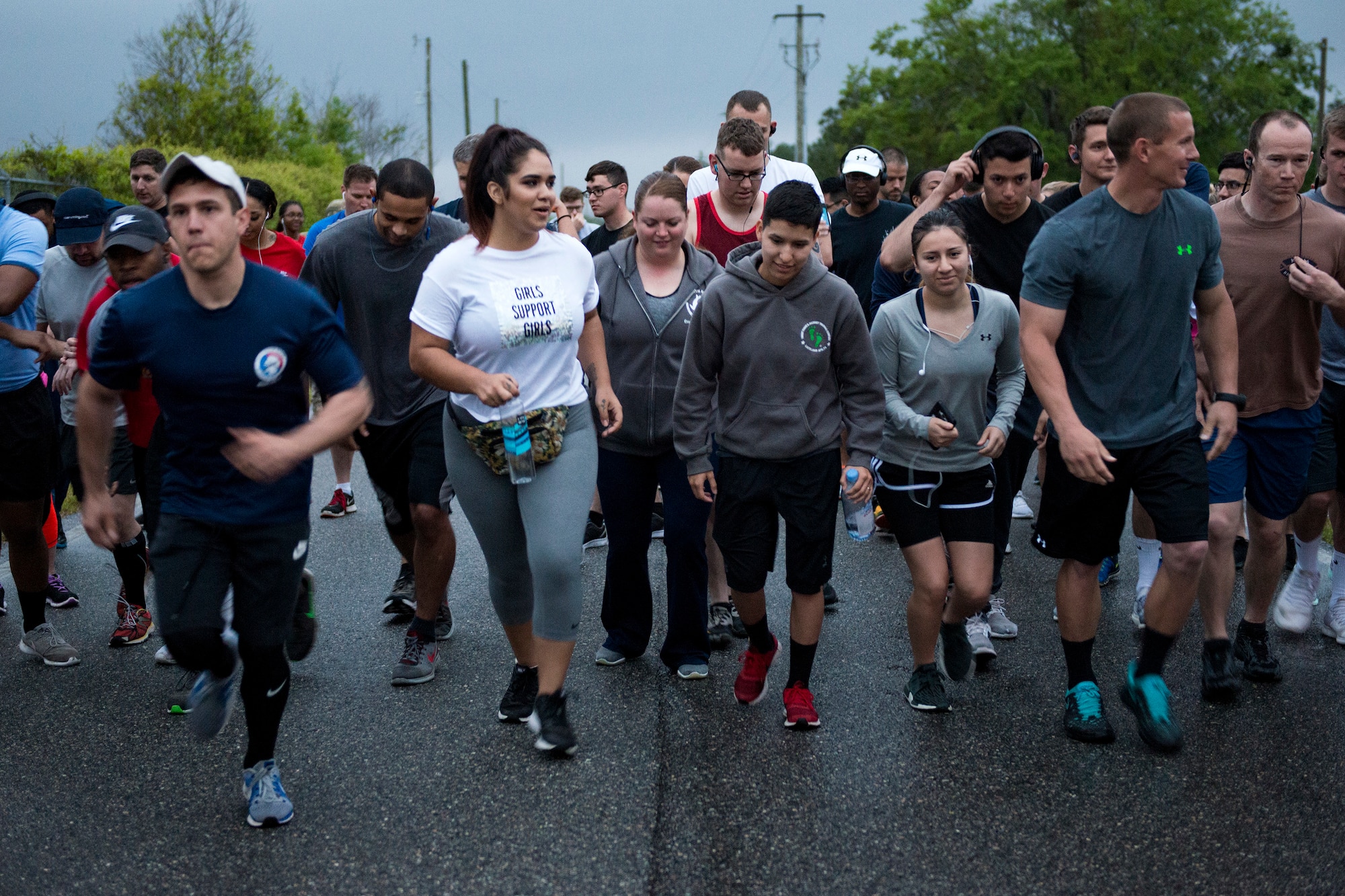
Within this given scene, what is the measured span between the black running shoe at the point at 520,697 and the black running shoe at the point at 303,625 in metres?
0.82

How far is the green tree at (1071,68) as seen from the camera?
50.2m

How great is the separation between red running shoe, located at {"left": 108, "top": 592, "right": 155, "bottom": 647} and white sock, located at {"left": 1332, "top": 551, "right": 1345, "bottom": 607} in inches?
219

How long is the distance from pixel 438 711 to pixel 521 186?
83.1 inches

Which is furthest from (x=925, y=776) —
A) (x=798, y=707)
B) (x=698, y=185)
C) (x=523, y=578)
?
(x=698, y=185)

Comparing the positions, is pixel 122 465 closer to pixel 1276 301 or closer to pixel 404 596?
pixel 404 596

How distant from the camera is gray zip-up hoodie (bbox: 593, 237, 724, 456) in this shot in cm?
546

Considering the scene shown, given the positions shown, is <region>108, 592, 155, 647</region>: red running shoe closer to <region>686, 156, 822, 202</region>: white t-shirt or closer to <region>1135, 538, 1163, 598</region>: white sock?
<region>686, 156, 822, 202</region>: white t-shirt

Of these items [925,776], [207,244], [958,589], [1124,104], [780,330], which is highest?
[1124,104]

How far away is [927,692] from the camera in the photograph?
502 centimetres

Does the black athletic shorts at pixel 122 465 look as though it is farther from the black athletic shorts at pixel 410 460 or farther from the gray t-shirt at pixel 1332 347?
the gray t-shirt at pixel 1332 347

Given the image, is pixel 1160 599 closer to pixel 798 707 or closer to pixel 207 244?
pixel 798 707

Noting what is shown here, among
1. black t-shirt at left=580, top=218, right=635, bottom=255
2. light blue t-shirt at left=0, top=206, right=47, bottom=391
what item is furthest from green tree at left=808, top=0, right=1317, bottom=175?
light blue t-shirt at left=0, top=206, right=47, bottom=391

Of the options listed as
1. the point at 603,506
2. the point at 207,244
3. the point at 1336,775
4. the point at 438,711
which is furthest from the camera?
the point at 603,506

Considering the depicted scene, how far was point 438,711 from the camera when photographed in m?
5.13
